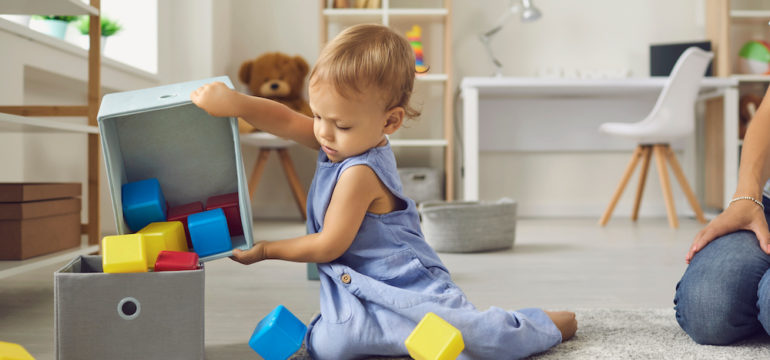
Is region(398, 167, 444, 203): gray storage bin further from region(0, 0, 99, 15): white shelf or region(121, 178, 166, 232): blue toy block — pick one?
→ region(121, 178, 166, 232): blue toy block

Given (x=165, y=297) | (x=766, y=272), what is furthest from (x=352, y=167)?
(x=766, y=272)

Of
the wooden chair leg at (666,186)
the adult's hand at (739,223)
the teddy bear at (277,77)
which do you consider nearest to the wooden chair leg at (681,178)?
the wooden chair leg at (666,186)

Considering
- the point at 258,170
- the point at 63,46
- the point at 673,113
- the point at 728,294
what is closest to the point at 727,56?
the point at 673,113

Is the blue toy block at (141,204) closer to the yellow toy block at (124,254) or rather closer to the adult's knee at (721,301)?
the yellow toy block at (124,254)

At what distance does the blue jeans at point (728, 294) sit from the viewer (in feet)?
2.86

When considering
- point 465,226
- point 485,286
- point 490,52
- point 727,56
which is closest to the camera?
point 485,286

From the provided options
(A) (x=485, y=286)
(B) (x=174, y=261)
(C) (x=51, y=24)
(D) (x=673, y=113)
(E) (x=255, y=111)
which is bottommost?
(A) (x=485, y=286)

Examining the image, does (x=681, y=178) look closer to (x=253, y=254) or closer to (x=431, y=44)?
(x=431, y=44)

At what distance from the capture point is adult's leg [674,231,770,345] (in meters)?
0.87

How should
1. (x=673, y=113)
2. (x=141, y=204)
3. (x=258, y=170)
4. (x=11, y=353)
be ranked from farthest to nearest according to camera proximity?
1. (x=258, y=170)
2. (x=673, y=113)
3. (x=141, y=204)
4. (x=11, y=353)

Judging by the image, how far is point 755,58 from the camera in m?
3.19

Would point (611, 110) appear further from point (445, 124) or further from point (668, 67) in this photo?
point (445, 124)

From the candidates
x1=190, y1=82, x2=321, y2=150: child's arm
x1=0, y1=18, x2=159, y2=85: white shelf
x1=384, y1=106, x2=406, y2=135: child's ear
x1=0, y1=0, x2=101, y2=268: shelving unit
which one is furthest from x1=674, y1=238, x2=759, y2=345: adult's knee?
x1=0, y1=18, x2=159, y2=85: white shelf

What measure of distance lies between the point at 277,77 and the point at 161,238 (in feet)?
7.68
